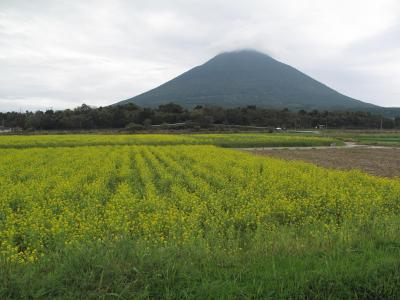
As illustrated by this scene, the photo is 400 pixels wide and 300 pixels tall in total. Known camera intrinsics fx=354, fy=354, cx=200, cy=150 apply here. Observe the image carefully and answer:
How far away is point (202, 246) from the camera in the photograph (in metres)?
4.98

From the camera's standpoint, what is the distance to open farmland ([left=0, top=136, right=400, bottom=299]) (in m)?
3.97

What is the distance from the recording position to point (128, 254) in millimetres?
4477

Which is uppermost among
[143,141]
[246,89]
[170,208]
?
[246,89]

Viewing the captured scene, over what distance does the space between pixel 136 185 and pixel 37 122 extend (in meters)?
66.3

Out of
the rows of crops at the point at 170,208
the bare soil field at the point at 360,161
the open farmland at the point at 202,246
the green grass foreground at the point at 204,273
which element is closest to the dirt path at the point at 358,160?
the bare soil field at the point at 360,161

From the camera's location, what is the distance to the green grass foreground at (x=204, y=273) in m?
3.87

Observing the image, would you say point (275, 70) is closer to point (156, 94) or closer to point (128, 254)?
point (156, 94)

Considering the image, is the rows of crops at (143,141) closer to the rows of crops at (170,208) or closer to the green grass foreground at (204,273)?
the rows of crops at (170,208)

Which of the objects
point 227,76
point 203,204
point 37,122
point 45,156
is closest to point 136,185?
point 203,204

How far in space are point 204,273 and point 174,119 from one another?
2847 inches

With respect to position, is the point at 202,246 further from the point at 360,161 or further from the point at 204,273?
the point at 360,161

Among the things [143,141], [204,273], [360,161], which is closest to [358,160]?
[360,161]

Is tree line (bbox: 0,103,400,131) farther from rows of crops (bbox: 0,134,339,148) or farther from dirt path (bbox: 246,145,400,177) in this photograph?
dirt path (bbox: 246,145,400,177)

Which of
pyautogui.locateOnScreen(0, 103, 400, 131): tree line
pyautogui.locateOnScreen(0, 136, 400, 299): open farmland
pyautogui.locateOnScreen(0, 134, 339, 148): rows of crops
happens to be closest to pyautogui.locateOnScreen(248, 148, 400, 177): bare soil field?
pyautogui.locateOnScreen(0, 136, 400, 299): open farmland
